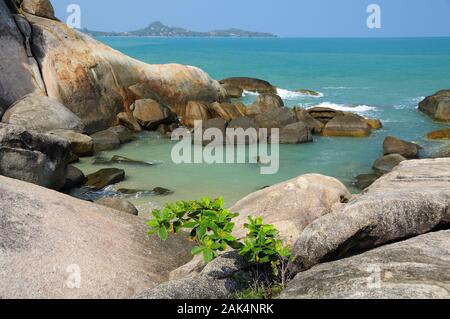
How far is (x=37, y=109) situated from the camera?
60.3ft

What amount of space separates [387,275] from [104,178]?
1126 cm

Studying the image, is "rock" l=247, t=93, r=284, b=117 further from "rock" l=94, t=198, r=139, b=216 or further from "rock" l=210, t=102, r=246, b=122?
"rock" l=94, t=198, r=139, b=216

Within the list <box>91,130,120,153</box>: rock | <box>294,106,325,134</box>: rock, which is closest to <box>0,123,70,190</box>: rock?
<box>91,130,120,153</box>: rock

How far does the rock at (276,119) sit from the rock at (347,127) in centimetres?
156

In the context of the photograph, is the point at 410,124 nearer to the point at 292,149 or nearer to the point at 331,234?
the point at 292,149

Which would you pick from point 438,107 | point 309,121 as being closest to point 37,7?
point 309,121

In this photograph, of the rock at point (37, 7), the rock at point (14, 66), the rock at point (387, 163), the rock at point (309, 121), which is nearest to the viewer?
the rock at point (387, 163)

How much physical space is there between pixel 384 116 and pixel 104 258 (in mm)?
24438

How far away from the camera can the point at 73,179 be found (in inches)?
558

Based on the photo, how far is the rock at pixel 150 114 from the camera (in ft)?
73.4

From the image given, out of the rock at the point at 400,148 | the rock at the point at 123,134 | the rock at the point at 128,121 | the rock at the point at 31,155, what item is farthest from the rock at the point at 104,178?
the rock at the point at 400,148

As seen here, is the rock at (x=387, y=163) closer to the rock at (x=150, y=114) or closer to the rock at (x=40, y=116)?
the rock at (x=150, y=114)

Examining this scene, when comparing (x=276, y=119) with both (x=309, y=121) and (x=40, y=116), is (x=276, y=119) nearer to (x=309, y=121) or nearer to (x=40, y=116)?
(x=309, y=121)
